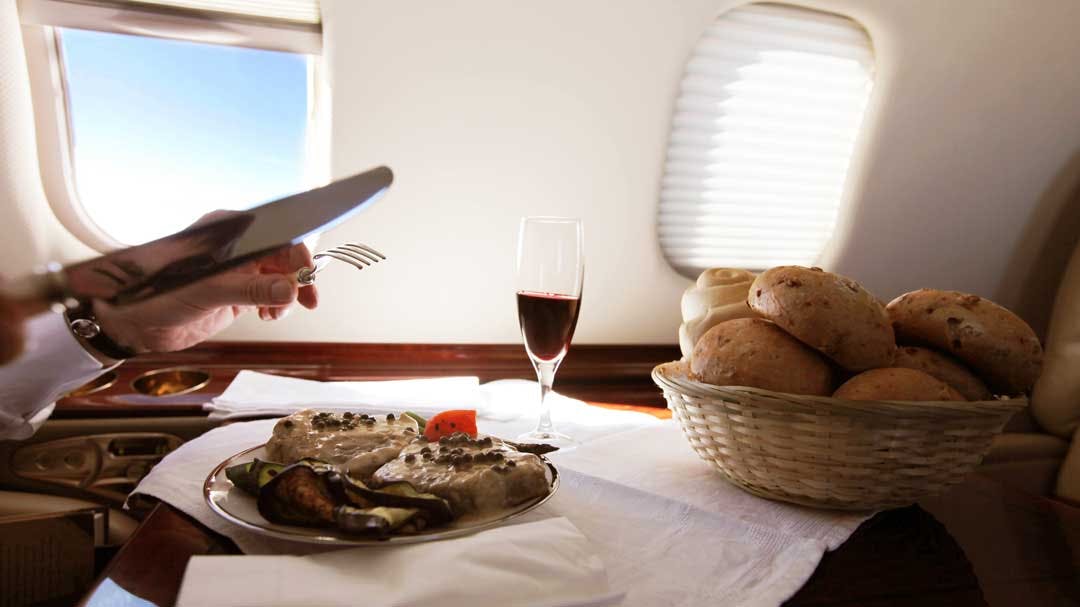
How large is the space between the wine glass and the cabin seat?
1.76 m

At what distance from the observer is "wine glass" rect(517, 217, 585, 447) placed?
3.33 feet

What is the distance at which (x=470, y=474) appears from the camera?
651 mm

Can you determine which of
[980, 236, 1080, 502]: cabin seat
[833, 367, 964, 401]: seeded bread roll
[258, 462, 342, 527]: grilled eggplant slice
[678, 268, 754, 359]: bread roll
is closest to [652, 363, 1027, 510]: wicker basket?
[833, 367, 964, 401]: seeded bread roll

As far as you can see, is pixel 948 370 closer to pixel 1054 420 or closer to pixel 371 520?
pixel 371 520

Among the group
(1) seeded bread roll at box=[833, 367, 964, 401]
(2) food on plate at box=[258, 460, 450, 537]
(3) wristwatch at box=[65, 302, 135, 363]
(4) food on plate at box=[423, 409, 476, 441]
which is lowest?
(4) food on plate at box=[423, 409, 476, 441]

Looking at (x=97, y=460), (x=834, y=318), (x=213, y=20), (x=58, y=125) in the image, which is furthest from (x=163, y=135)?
(x=834, y=318)

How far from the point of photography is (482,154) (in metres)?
1.92

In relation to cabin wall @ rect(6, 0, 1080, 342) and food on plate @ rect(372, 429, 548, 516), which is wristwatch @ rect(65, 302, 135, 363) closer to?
food on plate @ rect(372, 429, 548, 516)

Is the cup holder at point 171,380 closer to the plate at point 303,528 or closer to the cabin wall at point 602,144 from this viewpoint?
the cabin wall at point 602,144

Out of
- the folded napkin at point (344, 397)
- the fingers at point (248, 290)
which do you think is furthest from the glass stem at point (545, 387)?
the fingers at point (248, 290)

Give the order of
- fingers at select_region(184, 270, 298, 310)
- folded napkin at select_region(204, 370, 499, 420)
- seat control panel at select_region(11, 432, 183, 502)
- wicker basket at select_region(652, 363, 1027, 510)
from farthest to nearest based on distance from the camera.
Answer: seat control panel at select_region(11, 432, 183, 502) < folded napkin at select_region(204, 370, 499, 420) < fingers at select_region(184, 270, 298, 310) < wicker basket at select_region(652, 363, 1027, 510)

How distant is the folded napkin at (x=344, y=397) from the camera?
1168 mm

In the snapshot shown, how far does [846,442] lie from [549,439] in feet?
1.44

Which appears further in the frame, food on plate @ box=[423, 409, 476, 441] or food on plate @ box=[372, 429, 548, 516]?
food on plate @ box=[423, 409, 476, 441]
